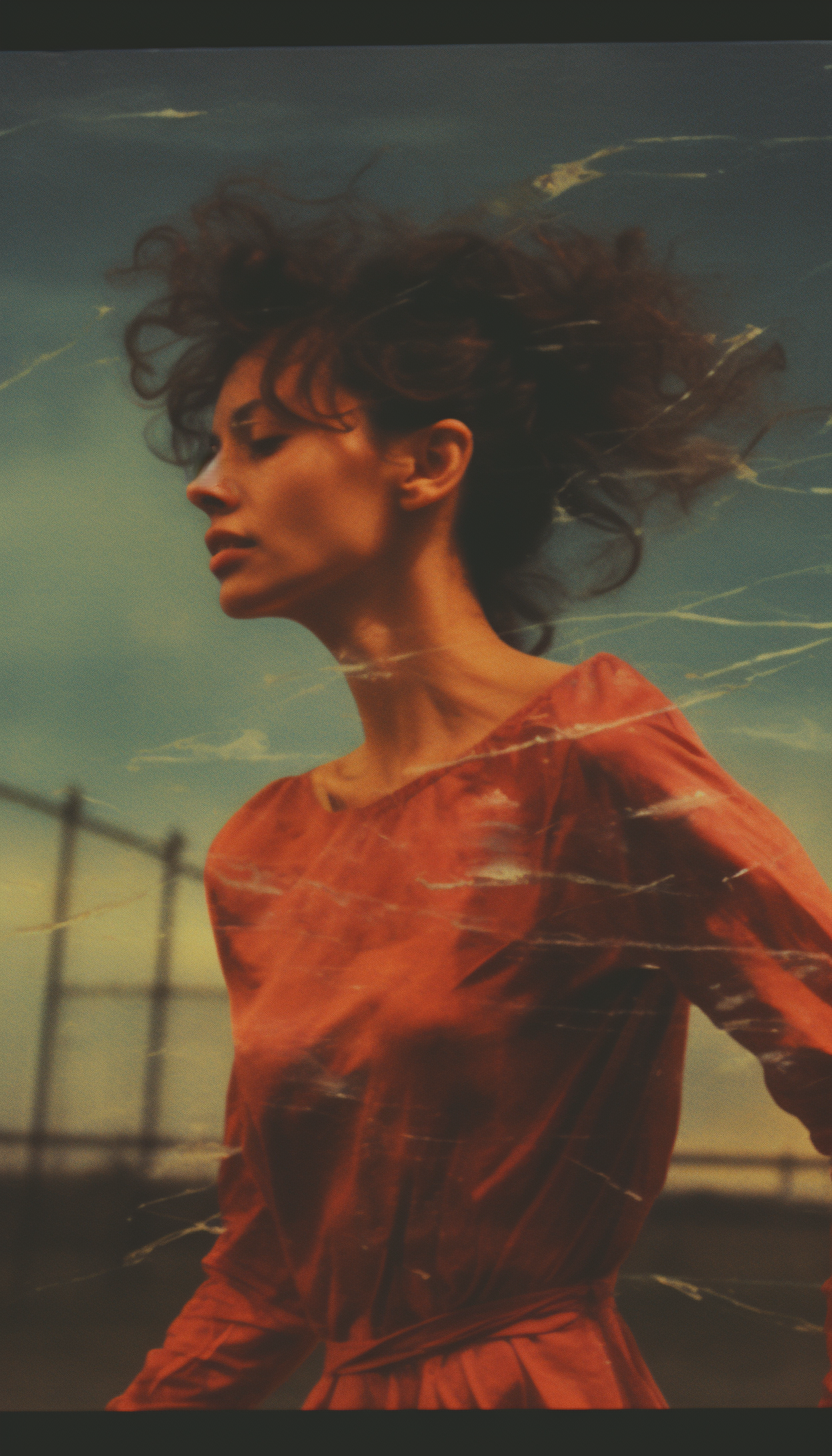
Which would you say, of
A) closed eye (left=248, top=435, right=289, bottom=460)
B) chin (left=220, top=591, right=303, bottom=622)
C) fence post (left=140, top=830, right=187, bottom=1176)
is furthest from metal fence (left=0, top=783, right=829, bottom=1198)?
closed eye (left=248, top=435, right=289, bottom=460)

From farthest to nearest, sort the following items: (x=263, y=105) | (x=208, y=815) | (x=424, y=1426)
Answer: (x=263, y=105)
(x=208, y=815)
(x=424, y=1426)

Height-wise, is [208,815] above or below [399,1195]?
above

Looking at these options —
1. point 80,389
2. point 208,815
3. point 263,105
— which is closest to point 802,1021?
point 208,815

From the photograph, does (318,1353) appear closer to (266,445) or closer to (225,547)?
(225,547)

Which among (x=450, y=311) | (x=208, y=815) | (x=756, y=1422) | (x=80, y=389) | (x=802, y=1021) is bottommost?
(x=756, y=1422)

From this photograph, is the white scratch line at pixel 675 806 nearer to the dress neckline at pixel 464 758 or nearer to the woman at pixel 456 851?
the woman at pixel 456 851

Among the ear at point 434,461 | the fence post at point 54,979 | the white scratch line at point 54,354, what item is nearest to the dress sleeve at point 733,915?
the ear at point 434,461

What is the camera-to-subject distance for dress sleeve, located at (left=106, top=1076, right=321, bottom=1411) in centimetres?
144

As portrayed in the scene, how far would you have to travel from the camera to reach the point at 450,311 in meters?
1.60

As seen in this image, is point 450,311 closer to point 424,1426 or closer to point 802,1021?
point 802,1021

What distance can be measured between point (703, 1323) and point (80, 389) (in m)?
1.59

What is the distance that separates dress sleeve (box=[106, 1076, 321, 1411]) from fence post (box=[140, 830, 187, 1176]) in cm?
16

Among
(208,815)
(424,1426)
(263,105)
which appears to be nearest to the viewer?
(424,1426)

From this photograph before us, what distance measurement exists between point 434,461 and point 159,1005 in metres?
0.86
